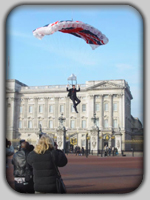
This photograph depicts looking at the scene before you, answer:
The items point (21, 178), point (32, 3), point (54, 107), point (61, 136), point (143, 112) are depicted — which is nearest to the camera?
point (21, 178)

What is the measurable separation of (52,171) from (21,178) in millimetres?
1222

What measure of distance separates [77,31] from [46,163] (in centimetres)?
748

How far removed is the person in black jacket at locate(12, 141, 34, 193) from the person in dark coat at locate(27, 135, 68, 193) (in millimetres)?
665

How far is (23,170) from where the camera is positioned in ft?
26.5

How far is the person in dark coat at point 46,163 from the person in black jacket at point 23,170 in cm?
66

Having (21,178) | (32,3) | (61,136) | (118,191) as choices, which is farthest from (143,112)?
(61,136)

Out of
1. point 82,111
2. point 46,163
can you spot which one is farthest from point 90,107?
point 46,163

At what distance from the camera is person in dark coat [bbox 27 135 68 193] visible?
7.21 m

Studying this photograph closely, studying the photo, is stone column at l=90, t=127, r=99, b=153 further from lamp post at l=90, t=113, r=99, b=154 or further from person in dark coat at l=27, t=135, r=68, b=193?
person in dark coat at l=27, t=135, r=68, b=193

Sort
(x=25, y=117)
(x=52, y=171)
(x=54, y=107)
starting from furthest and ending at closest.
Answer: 1. (x=54, y=107)
2. (x=25, y=117)
3. (x=52, y=171)

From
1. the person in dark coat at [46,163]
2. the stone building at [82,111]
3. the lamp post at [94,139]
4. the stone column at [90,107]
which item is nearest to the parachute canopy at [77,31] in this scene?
the person in dark coat at [46,163]

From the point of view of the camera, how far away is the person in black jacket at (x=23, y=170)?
796cm
